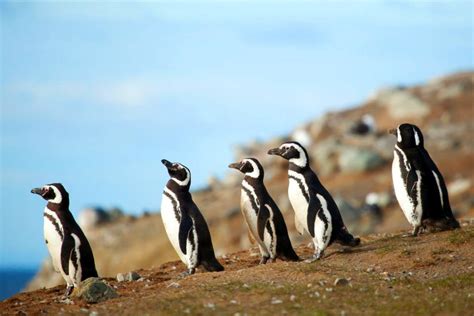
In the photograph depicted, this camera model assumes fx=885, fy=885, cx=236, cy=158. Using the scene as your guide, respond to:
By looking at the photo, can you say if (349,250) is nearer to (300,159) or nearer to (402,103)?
(300,159)

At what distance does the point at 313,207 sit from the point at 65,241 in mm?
4208

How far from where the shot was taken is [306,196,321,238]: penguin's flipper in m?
15.1

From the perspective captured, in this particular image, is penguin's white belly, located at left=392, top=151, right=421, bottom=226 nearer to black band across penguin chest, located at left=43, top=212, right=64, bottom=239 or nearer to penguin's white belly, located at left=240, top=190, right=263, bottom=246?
penguin's white belly, located at left=240, top=190, right=263, bottom=246

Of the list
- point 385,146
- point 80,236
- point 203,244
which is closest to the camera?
point 203,244

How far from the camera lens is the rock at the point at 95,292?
499 inches

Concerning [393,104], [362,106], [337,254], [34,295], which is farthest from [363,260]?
[362,106]

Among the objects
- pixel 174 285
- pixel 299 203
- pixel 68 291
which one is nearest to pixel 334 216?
pixel 299 203

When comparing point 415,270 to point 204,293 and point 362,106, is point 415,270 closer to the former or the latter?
point 204,293

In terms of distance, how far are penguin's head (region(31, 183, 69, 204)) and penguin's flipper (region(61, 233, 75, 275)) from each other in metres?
0.68

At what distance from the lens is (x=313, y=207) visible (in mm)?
15156

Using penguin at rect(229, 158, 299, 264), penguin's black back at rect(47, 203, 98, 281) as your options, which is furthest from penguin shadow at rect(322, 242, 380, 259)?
penguin's black back at rect(47, 203, 98, 281)

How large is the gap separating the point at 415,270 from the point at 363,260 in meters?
1.01

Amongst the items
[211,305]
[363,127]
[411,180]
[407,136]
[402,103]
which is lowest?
[211,305]

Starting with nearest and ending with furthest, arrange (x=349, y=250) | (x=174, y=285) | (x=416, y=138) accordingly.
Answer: (x=174, y=285) < (x=349, y=250) < (x=416, y=138)
